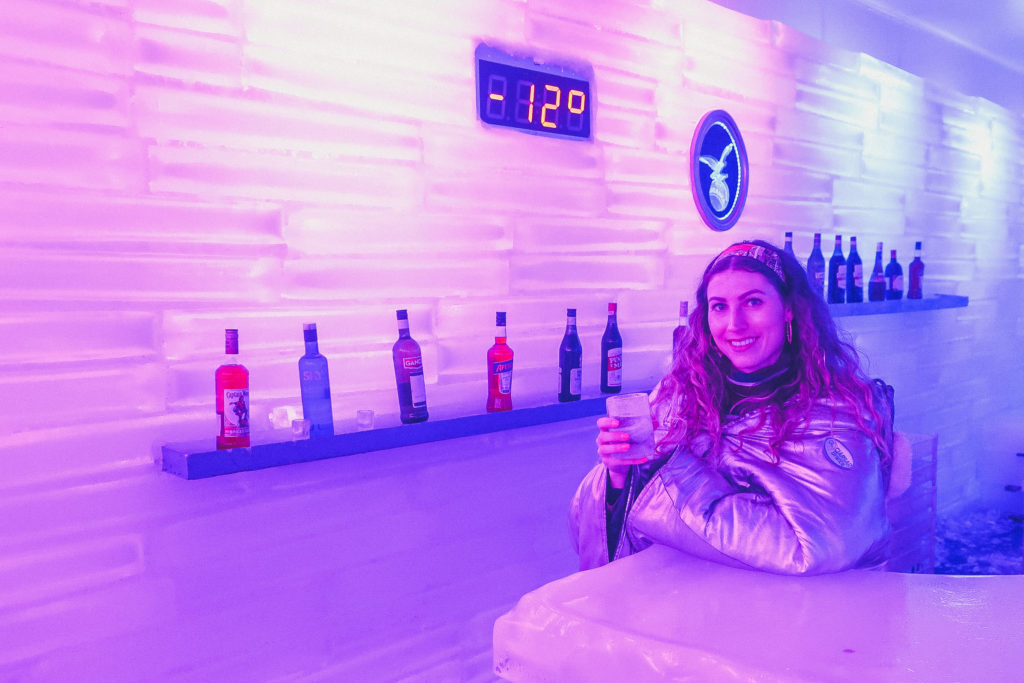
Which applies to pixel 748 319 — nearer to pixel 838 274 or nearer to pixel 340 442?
pixel 340 442

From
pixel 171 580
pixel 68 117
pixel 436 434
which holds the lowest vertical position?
pixel 171 580

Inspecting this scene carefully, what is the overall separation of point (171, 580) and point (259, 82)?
1.21 meters

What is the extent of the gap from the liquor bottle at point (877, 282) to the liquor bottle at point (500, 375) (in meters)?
2.32

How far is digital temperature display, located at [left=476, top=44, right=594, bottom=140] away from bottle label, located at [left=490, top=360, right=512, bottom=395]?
73 cm

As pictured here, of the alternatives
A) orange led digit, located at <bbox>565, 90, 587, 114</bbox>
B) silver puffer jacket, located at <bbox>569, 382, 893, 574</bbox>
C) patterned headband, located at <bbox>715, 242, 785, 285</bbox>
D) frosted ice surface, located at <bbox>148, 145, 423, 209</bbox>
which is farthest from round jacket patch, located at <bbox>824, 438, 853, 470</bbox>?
orange led digit, located at <bbox>565, 90, 587, 114</bbox>

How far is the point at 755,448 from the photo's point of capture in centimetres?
175

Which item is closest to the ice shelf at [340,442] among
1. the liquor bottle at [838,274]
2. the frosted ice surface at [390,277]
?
the frosted ice surface at [390,277]

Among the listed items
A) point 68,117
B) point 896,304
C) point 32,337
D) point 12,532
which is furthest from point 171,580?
point 896,304

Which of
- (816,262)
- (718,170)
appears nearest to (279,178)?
(718,170)

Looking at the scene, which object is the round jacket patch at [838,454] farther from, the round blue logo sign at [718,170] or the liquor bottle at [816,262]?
the liquor bottle at [816,262]

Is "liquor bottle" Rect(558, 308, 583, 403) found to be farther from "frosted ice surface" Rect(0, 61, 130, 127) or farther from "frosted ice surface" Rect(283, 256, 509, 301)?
"frosted ice surface" Rect(0, 61, 130, 127)

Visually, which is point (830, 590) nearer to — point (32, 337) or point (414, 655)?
point (414, 655)

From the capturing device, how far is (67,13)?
1.64 m

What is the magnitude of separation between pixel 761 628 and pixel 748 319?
3.11 ft
